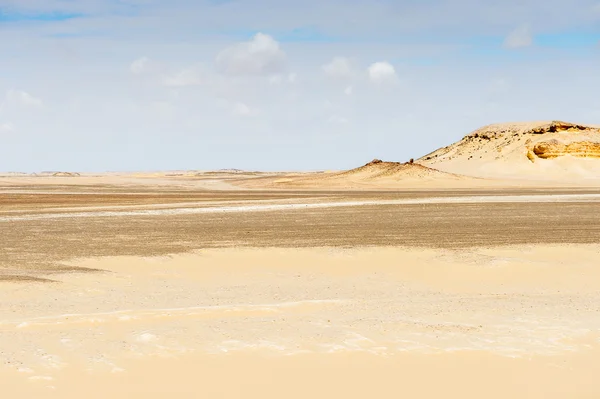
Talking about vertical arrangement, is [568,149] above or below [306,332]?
above

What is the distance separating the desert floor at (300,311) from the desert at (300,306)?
3 cm

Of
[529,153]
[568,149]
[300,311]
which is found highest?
[568,149]

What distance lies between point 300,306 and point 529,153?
8141cm

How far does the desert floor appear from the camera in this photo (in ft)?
23.1

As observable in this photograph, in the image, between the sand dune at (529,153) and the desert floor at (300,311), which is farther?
the sand dune at (529,153)

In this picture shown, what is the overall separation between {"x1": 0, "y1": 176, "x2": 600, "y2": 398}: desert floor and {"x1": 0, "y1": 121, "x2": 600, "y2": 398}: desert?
30mm

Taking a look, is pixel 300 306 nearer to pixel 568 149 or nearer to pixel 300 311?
pixel 300 311

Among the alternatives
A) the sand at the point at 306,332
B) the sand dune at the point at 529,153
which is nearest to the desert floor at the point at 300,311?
the sand at the point at 306,332

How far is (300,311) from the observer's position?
1012cm

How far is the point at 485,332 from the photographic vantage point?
882 centimetres

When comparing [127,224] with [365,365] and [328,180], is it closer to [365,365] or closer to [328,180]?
[365,365]

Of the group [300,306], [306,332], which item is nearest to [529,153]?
[300,306]

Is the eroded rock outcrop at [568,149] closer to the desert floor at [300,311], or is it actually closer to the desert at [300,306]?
the desert at [300,306]

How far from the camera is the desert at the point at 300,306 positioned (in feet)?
23.2
